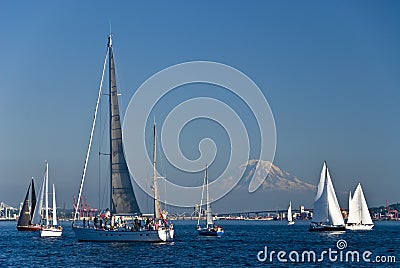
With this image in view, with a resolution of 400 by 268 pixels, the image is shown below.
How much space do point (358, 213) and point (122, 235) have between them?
98.3m

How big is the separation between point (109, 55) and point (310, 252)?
104 feet

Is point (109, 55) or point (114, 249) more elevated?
point (109, 55)

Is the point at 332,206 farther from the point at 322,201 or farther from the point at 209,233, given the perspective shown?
the point at 209,233

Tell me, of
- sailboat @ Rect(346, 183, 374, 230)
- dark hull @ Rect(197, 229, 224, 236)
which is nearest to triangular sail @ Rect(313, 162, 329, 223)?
sailboat @ Rect(346, 183, 374, 230)

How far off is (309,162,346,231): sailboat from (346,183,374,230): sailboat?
2098cm

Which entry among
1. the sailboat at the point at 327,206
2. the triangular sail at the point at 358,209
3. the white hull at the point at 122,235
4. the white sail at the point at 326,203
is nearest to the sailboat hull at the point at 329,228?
the sailboat at the point at 327,206

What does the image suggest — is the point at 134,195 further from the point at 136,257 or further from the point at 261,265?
the point at 261,265

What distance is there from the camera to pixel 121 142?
93250mm

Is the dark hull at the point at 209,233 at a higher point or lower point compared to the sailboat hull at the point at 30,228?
lower

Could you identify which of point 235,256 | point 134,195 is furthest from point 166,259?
point 134,195

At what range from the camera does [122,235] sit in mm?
88250

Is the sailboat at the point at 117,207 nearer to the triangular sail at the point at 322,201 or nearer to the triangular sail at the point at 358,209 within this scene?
the triangular sail at the point at 322,201

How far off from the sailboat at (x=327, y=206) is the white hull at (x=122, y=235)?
65649mm

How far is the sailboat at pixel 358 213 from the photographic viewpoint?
17512cm
